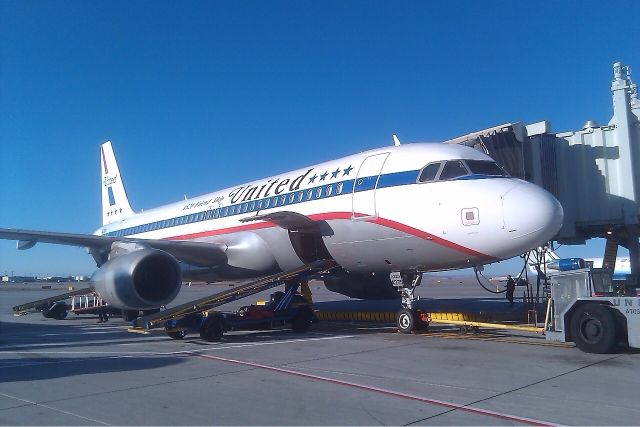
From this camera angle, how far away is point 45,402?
688cm

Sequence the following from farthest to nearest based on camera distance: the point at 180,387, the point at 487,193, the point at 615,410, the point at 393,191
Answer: the point at 393,191
the point at 487,193
the point at 180,387
the point at 615,410

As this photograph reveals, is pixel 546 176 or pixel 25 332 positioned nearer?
pixel 546 176

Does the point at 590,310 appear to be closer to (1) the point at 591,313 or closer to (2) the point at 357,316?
(1) the point at 591,313

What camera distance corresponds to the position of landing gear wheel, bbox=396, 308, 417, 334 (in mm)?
13375

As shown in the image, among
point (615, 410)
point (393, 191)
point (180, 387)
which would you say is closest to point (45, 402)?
point (180, 387)

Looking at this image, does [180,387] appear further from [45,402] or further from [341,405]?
[341,405]

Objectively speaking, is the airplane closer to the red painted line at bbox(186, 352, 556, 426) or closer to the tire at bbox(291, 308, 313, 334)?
the tire at bbox(291, 308, 313, 334)

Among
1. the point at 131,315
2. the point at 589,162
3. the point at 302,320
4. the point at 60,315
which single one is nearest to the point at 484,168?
the point at 589,162

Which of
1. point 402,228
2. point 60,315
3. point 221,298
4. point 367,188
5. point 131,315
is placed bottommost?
point 60,315

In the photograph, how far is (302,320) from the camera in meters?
15.2

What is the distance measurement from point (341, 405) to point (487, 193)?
6.23 metres

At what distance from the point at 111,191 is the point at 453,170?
22091 millimetres

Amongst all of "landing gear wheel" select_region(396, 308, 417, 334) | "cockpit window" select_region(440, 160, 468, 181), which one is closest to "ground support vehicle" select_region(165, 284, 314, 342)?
"landing gear wheel" select_region(396, 308, 417, 334)

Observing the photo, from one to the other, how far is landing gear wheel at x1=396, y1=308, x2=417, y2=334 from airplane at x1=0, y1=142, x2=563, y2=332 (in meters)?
0.05
